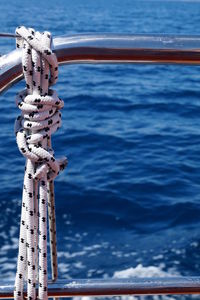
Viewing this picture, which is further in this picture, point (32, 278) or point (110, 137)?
point (110, 137)

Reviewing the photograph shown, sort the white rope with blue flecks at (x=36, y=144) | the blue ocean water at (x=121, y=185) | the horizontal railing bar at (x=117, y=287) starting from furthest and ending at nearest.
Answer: the blue ocean water at (x=121, y=185) → the horizontal railing bar at (x=117, y=287) → the white rope with blue flecks at (x=36, y=144)

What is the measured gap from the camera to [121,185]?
462 centimetres

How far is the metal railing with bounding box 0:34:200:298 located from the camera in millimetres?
833

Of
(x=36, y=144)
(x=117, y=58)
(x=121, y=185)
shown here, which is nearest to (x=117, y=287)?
(x=36, y=144)

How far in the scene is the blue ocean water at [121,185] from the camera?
3516 mm

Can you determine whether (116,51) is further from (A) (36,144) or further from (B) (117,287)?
(B) (117,287)

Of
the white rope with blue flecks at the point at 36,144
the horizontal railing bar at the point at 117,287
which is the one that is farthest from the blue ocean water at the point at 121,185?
the white rope with blue flecks at the point at 36,144

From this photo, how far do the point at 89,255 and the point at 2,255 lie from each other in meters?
0.58

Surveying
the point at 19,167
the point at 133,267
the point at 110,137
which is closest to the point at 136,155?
the point at 110,137

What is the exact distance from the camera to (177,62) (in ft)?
2.91

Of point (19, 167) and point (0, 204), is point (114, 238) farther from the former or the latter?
point (19, 167)

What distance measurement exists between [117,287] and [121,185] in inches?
146

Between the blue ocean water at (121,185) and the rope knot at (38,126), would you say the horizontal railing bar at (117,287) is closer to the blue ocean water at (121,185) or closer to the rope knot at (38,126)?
the rope knot at (38,126)

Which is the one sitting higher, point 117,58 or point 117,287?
point 117,58
